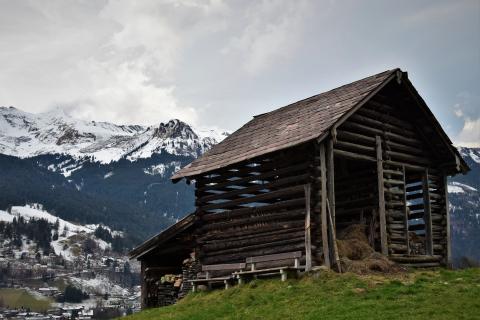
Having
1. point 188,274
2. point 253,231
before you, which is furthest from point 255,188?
point 188,274

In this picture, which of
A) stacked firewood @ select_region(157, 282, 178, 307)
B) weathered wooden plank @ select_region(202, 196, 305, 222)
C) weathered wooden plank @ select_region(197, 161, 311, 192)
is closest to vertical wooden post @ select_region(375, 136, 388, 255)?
weathered wooden plank @ select_region(197, 161, 311, 192)

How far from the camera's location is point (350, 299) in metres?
21.2

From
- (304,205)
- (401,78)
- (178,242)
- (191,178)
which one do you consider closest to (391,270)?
(304,205)

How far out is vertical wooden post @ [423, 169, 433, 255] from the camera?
3064 cm

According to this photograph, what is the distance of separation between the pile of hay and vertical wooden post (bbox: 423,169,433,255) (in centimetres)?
369

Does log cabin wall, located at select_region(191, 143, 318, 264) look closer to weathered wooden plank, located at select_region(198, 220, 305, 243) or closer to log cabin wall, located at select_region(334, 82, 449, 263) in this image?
weathered wooden plank, located at select_region(198, 220, 305, 243)

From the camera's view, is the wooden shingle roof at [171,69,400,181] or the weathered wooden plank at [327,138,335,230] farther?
the wooden shingle roof at [171,69,400,181]

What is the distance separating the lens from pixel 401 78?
2845 cm

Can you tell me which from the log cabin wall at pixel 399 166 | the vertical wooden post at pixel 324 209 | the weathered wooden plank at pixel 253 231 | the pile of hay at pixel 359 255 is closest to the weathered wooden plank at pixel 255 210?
the weathered wooden plank at pixel 253 231

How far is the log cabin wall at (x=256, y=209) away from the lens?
2667cm

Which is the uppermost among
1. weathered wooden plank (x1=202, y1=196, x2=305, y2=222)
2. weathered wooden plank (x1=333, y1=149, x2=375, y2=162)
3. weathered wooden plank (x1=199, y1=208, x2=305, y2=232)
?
weathered wooden plank (x1=333, y1=149, x2=375, y2=162)

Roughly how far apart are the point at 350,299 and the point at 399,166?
987 cm

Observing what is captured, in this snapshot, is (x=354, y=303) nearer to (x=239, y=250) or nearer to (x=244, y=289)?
(x=244, y=289)

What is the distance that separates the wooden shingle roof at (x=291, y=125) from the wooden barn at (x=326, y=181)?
3.2 inches
